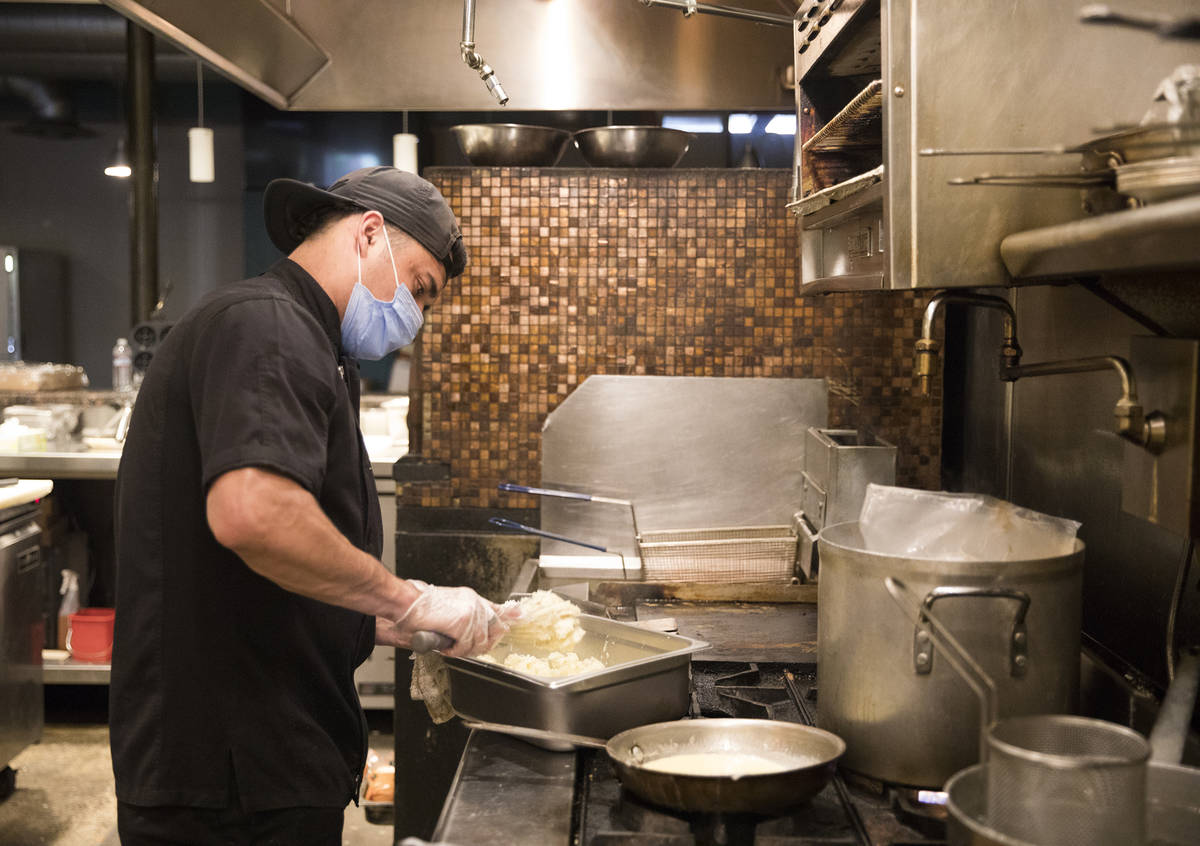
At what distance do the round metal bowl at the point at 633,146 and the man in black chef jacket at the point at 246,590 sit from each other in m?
1.89

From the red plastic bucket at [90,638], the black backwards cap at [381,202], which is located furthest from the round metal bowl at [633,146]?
the red plastic bucket at [90,638]

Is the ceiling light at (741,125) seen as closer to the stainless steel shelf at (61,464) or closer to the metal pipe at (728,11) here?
the stainless steel shelf at (61,464)

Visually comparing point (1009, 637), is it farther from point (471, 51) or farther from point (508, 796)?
point (471, 51)

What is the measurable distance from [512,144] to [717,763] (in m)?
2.54

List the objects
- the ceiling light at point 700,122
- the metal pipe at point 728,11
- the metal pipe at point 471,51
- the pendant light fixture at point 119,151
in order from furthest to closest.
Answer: the pendant light fixture at point 119,151 → the ceiling light at point 700,122 → the metal pipe at point 471,51 → the metal pipe at point 728,11

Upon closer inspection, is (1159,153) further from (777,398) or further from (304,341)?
(777,398)

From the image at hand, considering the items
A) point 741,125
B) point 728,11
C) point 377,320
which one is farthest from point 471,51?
point 741,125

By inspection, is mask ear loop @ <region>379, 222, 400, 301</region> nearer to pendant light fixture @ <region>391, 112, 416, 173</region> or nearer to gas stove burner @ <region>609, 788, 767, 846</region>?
gas stove burner @ <region>609, 788, 767, 846</region>

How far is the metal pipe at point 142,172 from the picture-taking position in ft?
20.5

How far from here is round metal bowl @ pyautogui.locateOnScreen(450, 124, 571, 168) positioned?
3629 mm

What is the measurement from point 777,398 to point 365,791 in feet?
7.23

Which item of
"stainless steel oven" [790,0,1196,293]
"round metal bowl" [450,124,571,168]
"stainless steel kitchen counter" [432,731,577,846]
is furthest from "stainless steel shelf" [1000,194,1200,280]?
"round metal bowl" [450,124,571,168]

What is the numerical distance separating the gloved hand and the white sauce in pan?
1.34 ft

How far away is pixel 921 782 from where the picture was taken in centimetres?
154
